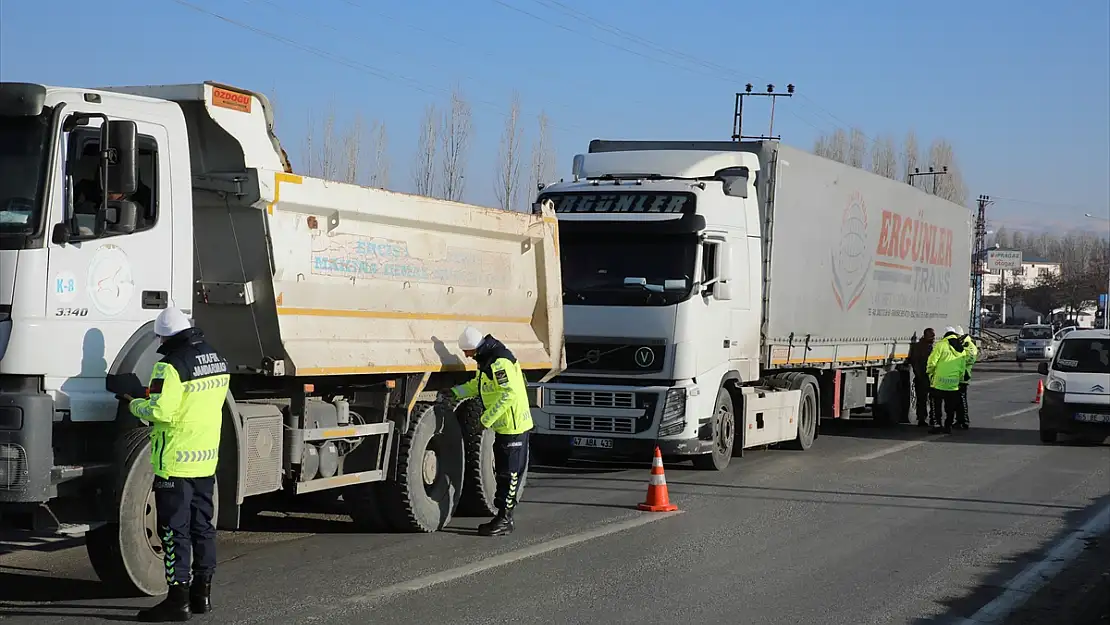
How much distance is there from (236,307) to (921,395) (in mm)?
16186

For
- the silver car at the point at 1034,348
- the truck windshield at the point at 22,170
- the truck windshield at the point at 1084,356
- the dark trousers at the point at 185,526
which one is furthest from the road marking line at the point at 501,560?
the silver car at the point at 1034,348

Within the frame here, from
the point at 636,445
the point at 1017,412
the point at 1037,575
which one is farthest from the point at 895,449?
the point at 1037,575

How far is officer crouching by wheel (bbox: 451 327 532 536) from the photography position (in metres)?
10.5

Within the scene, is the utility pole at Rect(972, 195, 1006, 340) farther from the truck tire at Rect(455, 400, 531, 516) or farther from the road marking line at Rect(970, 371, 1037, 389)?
the truck tire at Rect(455, 400, 531, 516)

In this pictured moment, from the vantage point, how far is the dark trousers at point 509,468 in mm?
10648

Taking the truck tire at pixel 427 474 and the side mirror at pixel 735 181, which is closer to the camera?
the truck tire at pixel 427 474

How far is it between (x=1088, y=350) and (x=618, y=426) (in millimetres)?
9347

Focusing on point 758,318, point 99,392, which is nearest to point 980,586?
point 99,392

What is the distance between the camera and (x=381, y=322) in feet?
32.7

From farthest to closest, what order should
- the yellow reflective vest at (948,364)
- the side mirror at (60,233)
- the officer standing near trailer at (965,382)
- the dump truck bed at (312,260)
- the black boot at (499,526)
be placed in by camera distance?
the officer standing near trailer at (965,382), the yellow reflective vest at (948,364), the black boot at (499,526), the dump truck bed at (312,260), the side mirror at (60,233)

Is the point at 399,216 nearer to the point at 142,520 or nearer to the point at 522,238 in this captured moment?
the point at 522,238

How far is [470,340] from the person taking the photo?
10523 millimetres

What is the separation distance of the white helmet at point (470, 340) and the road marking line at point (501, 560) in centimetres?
168

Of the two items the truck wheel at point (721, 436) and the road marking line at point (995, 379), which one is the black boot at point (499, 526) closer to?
the truck wheel at point (721, 436)
